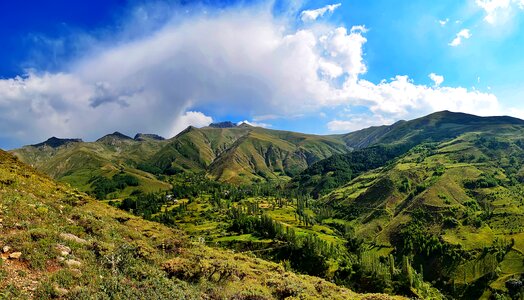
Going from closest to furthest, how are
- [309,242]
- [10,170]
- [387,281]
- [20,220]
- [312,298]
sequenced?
[20,220] → [312,298] → [10,170] → [387,281] → [309,242]

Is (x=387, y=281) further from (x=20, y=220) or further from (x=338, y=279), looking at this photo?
(x=20, y=220)

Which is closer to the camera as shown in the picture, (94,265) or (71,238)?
(94,265)

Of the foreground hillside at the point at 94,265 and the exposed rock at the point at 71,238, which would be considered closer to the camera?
the foreground hillside at the point at 94,265

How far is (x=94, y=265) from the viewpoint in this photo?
101ft

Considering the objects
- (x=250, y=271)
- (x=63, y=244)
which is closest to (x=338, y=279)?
(x=250, y=271)

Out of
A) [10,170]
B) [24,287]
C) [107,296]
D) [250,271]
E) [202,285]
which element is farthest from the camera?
[10,170]

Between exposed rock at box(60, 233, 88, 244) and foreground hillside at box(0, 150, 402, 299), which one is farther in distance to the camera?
exposed rock at box(60, 233, 88, 244)

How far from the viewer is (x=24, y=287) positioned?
78.0 ft

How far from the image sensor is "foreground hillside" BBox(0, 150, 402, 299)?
85.6ft

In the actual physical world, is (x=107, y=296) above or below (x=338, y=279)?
above

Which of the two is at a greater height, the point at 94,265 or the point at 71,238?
the point at 71,238

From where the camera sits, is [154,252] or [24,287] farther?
[154,252]

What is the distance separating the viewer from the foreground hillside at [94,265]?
2609 centimetres

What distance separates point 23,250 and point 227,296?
19654mm
